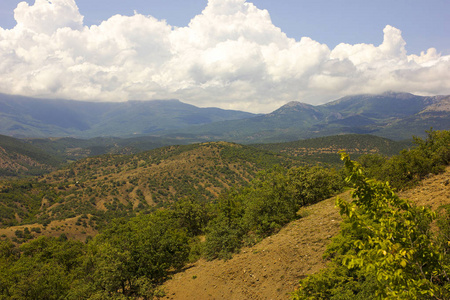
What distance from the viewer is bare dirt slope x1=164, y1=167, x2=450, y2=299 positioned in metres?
14.5

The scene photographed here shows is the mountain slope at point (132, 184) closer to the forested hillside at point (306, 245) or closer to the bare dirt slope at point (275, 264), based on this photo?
the forested hillside at point (306, 245)

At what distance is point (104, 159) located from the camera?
159 metres

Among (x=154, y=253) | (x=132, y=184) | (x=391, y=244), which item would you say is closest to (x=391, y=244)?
(x=391, y=244)

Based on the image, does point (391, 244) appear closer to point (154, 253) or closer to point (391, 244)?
point (391, 244)

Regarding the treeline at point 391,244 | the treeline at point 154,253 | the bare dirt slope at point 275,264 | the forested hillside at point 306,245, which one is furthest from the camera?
the treeline at point 154,253

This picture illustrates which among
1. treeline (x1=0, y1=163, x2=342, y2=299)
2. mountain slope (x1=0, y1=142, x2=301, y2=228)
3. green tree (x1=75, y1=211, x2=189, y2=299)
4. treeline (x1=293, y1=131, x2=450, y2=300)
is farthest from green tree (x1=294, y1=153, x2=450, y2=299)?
mountain slope (x1=0, y1=142, x2=301, y2=228)

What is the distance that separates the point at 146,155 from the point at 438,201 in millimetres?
153721

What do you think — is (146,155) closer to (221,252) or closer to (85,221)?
(85,221)

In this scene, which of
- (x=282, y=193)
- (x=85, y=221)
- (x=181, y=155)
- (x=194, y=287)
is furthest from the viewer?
(x=181, y=155)

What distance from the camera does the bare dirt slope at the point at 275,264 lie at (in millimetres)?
14508

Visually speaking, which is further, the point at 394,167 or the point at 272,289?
the point at 394,167

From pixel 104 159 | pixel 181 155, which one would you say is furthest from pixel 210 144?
pixel 104 159

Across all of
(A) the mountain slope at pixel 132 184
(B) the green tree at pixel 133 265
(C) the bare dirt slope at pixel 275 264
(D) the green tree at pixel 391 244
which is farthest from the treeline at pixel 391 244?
(A) the mountain slope at pixel 132 184

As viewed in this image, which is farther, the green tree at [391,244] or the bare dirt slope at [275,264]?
the bare dirt slope at [275,264]
